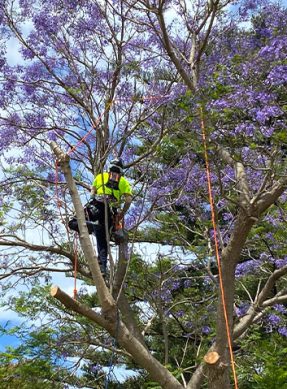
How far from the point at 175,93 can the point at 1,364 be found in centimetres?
471

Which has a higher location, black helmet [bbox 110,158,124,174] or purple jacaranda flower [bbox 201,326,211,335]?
black helmet [bbox 110,158,124,174]

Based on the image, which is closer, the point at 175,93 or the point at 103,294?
the point at 103,294

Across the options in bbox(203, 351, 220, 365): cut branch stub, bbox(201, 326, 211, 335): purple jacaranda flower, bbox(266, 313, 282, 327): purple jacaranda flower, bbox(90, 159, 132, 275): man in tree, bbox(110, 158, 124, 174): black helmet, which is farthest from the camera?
bbox(201, 326, 211, 335): purple jacaranda flower

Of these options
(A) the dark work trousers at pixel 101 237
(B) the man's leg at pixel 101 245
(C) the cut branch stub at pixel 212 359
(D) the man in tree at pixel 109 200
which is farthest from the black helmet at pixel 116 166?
(C) the cut branch stub at pixel 212 359

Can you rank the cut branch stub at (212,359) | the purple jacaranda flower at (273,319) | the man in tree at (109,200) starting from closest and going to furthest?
1. the cut branch stub at (212,359)
2. the man in tree at (109,200)
3. the purple jacaranda flower at (273,319)

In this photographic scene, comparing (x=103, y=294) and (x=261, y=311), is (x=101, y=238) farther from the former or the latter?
(x=261, y=311)

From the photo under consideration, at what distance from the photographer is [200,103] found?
4.98 m

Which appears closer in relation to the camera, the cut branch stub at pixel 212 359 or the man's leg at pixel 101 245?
the cut branch stub at pixel 212 359

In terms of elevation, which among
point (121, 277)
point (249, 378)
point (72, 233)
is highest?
point (72, 233)

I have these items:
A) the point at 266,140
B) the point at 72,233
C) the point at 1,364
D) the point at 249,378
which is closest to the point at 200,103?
the point at 266,140

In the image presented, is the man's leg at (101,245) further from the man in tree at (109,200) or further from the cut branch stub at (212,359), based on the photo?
the cut branch stub at (212,359)

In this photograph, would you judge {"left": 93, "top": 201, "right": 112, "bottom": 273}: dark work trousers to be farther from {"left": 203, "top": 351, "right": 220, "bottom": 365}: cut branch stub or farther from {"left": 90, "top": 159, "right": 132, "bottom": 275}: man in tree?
{"left": 203, "top": 351, "right": 220, "bottom": 365}: cut branch stub

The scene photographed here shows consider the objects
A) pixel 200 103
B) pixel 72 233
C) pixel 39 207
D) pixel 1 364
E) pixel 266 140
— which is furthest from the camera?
pixel 1 364

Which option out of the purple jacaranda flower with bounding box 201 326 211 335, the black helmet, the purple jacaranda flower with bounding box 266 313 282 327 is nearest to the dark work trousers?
the black helmet
